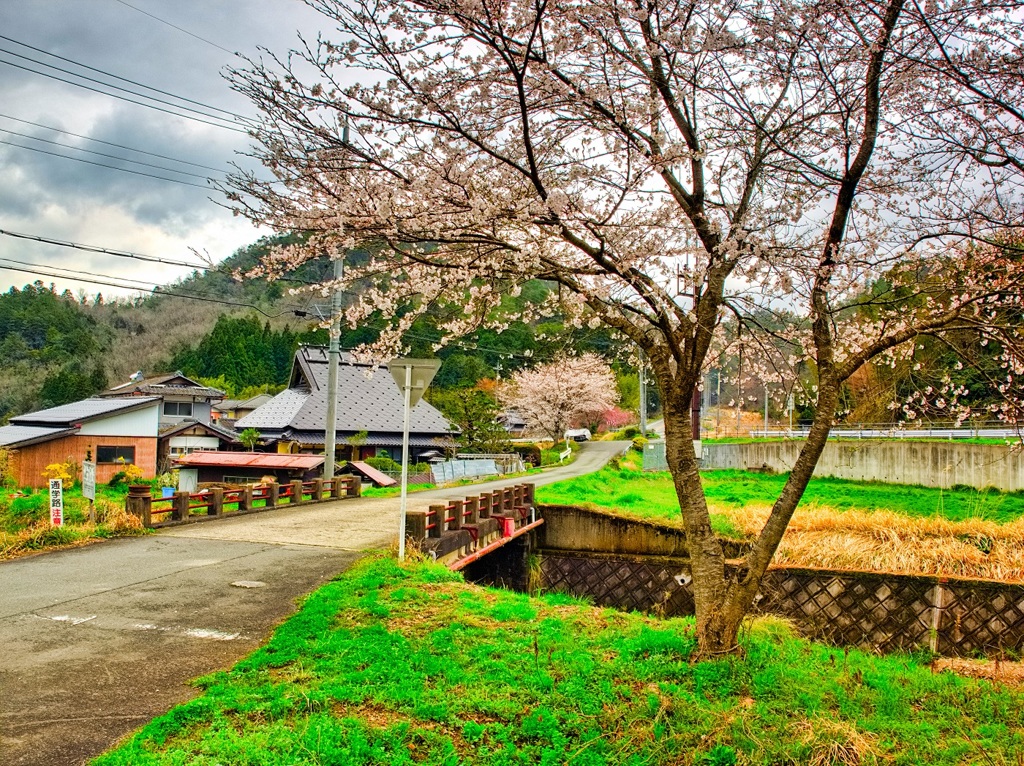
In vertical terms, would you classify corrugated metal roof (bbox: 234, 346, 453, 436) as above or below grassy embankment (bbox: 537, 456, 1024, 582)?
above

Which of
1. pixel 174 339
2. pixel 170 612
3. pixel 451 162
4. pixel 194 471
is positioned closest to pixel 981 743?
pixel 451 162

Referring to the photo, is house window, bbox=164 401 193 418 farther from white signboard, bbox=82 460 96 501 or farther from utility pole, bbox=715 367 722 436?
white signboard, bbox=82 460 96 501

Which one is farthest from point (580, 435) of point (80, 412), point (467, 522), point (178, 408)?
point (467, 522)

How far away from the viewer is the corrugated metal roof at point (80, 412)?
93.2 ft

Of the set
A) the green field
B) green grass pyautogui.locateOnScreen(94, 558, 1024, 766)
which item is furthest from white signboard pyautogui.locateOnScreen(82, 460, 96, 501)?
the green field

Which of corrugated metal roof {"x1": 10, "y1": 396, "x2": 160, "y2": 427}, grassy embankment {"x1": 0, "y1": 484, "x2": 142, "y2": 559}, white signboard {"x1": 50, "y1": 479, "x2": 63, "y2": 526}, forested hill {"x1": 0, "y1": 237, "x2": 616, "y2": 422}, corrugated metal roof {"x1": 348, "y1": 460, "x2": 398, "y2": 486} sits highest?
forested hill {"x1": 0, "y1": 237, "x2": 616, "y2": 422}

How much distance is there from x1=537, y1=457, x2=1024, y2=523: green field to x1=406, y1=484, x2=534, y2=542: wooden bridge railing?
5.39 feet

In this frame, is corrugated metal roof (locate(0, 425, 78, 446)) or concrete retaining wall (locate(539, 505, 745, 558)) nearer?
concrete retaining wall (locate(539, 505, 745, 558))

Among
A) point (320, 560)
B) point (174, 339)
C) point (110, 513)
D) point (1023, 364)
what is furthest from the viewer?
point (174, 339)

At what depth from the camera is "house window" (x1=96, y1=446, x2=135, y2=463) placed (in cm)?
2972

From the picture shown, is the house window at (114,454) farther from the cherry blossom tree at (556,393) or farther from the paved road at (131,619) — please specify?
the cherry blossom tree at (556,393)

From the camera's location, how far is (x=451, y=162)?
4.79 meters

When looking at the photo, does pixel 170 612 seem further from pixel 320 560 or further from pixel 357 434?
pixel 357 434

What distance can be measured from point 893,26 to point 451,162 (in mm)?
3145
